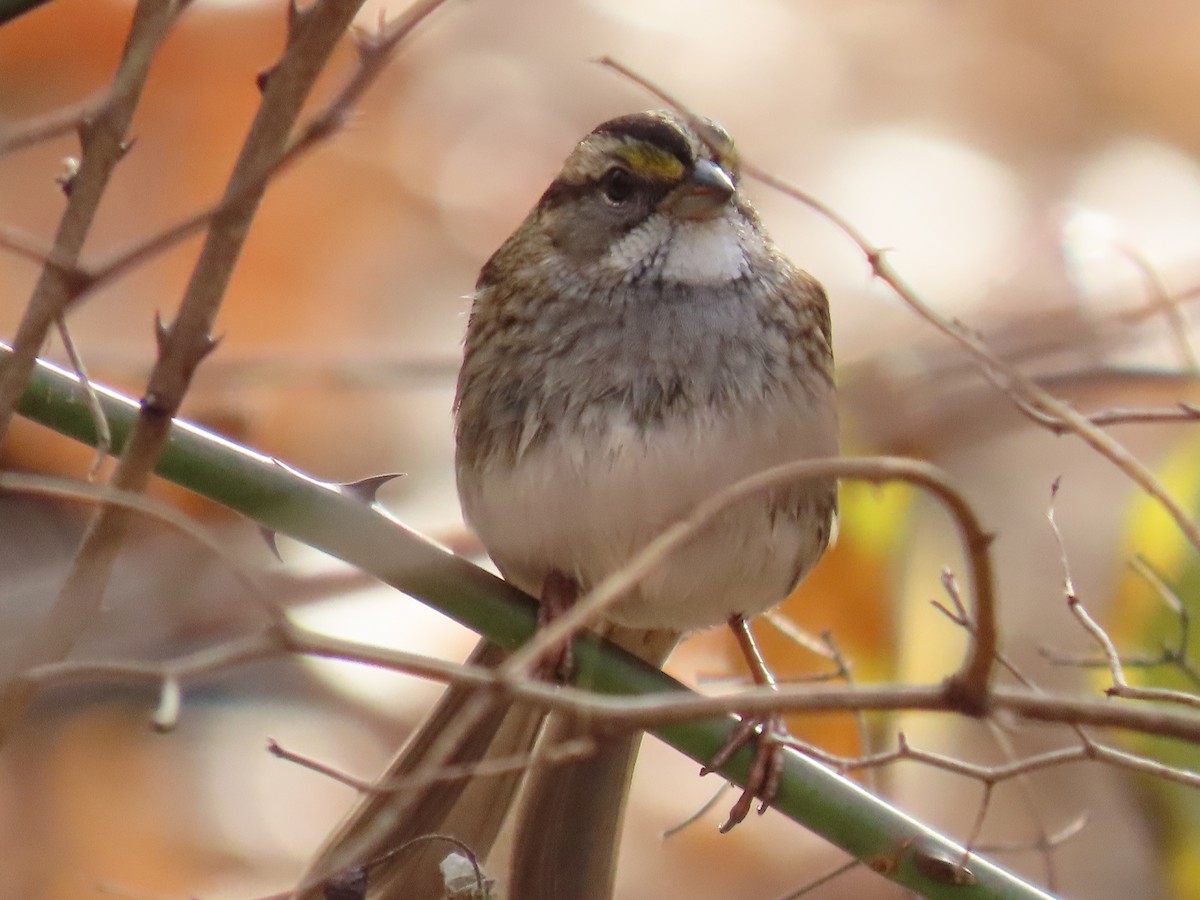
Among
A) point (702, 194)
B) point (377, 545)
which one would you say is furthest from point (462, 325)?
point (377, 545)

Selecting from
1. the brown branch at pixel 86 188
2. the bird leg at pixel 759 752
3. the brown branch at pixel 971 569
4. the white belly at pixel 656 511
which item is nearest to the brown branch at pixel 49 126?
the brown branch at pixel 86 188

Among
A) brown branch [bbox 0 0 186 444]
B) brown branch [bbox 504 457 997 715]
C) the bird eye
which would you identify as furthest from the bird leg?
brown branch [bbox 0 0 186 444]

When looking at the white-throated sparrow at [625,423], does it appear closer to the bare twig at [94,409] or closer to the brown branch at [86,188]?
the bare twig at [94,409]

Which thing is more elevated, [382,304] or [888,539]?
[382,304]

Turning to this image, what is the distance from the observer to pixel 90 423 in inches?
59.4

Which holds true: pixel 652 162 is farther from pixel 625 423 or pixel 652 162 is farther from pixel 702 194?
pixel 625 423

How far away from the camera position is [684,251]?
228 cm

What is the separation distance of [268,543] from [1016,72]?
4049 mm

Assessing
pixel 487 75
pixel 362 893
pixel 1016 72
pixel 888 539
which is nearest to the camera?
pixel 362 893

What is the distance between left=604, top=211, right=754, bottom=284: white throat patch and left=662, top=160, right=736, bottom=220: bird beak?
0.03 meters

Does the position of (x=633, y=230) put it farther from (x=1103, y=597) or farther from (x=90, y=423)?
(x=1103, y=597)

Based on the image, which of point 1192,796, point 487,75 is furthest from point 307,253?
point 1192,796

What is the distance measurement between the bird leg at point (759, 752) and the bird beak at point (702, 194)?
1.88ft

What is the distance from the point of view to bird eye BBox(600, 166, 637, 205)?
2.33 metres
